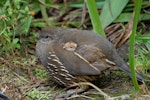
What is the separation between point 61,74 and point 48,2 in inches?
77.6

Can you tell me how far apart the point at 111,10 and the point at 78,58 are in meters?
1.54

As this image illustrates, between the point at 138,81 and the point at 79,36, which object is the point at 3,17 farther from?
the point at 138,81

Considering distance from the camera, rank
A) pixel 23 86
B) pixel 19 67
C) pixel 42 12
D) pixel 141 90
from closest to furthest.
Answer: pixel 141 90 < pixel 23 86 < pixel 19 67 < pixel 42 12

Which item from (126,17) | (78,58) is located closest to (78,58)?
(78,58)

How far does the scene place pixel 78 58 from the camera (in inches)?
214

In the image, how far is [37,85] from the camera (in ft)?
19.2

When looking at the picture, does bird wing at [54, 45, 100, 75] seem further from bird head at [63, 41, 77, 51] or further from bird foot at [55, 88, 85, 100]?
bird foot at [55, 88, 85, 100]

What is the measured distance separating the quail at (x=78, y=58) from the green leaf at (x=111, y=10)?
3.81ft

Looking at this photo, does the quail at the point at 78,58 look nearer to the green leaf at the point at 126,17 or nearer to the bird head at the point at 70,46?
the bird head at the point at 70,46

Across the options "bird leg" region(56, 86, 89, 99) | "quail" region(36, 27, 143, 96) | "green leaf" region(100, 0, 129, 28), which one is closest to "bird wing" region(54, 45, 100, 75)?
"quail" region(36, 27, 143, 96)

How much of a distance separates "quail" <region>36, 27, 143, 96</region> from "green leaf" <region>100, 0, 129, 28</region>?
3.81 feet

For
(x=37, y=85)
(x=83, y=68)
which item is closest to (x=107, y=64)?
(x=83, y=68)

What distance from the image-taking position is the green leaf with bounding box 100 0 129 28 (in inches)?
267

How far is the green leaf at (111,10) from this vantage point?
6.77m
